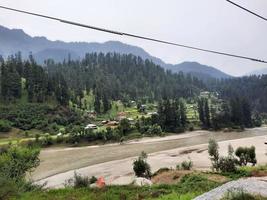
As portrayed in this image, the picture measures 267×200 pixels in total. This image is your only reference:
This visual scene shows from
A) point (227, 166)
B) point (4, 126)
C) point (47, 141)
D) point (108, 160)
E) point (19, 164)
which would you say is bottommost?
point (108, 160)

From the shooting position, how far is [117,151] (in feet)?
270

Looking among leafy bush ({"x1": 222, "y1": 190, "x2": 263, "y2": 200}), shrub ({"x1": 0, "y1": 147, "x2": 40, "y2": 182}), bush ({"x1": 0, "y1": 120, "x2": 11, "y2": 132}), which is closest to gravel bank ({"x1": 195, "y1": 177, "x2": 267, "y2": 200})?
leafy bush ({"x1": 222, "y1": 190, "x2": 263, "y2": 200})

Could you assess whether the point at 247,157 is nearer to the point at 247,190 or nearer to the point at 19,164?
the point at 19,164

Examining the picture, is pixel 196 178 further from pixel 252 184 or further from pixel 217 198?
pixel 217 198

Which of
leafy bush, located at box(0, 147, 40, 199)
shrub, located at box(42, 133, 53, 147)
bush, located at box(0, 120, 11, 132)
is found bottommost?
leafy bush, located at box(0, 147, 40, 199)

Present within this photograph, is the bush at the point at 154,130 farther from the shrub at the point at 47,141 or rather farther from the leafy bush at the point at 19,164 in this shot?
the leafy bush at the point at 19,164

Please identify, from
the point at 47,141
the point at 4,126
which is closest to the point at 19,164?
the point at 47,141

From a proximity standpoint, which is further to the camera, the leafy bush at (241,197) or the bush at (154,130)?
the bush at (154,130)

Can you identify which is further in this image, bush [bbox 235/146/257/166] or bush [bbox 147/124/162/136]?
bush [bbox 147/124/162/136]

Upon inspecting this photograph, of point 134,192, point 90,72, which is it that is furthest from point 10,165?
point 90,72

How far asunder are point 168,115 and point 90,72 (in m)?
84.2

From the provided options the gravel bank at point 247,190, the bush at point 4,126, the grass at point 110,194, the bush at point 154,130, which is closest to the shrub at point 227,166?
the grass at point 110,194

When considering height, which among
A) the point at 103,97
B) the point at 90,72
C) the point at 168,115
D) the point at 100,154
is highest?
the point at 90,72

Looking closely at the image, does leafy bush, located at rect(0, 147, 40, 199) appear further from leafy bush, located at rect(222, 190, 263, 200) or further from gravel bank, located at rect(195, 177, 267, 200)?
leafy bush, located at rect(222, 190, 263, 200)
